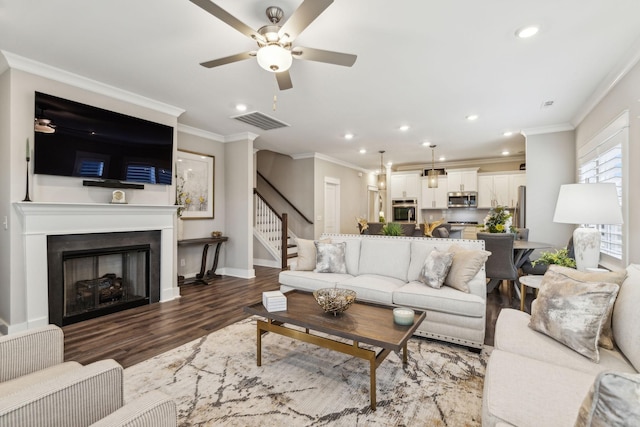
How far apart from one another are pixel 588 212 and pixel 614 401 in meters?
2.62

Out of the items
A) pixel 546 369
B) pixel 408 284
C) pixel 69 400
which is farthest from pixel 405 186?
pixel 69 400

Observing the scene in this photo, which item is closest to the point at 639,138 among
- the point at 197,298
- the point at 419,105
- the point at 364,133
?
the point at 419,105

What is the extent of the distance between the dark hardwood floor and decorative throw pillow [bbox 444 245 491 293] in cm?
62

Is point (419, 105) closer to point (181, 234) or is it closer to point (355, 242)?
point (355, 242)

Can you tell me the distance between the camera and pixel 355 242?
407 cm

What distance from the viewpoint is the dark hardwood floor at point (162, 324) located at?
274cm

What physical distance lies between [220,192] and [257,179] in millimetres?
2313

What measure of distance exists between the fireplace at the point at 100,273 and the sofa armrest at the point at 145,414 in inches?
123

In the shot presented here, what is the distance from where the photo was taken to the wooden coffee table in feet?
6.37

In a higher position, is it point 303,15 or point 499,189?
point 303,15

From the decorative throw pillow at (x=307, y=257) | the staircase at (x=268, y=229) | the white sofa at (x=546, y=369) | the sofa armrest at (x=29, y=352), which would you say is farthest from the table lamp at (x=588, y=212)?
the staircase at (x=268, y=229)

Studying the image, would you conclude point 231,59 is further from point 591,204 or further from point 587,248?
point 587,248

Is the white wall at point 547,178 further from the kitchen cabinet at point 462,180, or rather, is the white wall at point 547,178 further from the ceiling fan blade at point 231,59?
the ceiling fan blade at point 231,59

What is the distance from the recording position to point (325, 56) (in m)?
2.32
